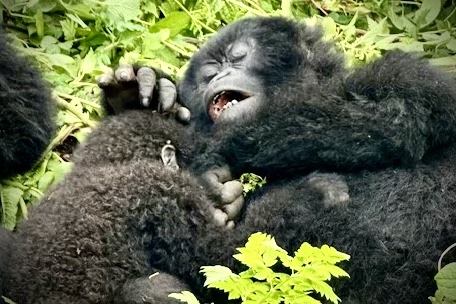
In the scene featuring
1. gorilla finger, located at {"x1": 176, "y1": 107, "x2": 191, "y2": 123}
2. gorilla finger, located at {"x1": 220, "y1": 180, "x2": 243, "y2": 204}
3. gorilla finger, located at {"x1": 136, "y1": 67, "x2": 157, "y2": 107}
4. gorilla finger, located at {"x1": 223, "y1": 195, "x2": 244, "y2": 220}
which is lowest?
gorilla finger, located at {"x1": 176, "y1": 107, "x2": 191, "y2": 123}

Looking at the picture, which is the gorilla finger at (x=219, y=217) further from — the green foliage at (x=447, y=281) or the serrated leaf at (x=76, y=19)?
the serrated leaf at (x=76, y=19)

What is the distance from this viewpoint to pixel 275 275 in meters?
3.41

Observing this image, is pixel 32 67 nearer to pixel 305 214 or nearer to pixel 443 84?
pixel 305 214

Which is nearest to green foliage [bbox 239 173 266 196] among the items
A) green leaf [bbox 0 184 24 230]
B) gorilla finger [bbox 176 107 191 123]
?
gorilla finger [bbox 176 107 191 123]

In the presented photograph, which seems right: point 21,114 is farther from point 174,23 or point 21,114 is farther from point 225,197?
point 174,23

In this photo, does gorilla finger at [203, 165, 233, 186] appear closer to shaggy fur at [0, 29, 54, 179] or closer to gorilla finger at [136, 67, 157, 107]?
gorilla finger at [136, 67, 157, 107]

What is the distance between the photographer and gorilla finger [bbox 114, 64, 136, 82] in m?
4.60

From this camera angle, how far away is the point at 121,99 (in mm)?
4695

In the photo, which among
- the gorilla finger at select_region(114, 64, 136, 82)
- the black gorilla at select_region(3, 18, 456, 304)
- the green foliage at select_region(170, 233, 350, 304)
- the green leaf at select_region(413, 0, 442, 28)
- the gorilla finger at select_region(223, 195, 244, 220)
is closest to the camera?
the green foliage at select_region(170, 233, 350, 304)

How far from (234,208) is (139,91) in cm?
69

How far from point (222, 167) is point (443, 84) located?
0.93 m

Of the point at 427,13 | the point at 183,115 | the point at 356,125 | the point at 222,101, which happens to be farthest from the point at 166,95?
the point at 427,13

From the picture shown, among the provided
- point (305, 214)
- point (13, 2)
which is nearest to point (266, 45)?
point (305, 214)

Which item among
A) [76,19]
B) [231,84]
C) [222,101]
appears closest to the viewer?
[231,84]
